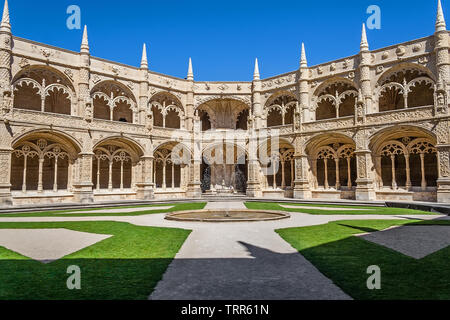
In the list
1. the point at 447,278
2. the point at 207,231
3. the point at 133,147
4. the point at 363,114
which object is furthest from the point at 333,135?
the point at 447,278

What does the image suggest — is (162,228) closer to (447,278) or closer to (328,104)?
(447,278)

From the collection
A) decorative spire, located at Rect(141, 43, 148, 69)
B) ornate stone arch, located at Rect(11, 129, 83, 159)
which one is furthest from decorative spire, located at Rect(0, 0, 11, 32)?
decorative spire, located at Rect(141, 43, 148, 69)

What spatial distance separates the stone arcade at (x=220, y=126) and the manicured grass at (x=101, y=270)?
632 inches

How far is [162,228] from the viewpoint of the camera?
9.74 meters

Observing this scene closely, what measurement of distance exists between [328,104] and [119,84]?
60.7 feet

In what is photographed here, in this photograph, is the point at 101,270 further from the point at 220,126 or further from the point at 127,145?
the point at 220,126

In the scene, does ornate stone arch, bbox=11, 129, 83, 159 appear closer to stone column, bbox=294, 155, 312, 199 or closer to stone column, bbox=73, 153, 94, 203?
stone column, bbox=73, 153, 94, 203

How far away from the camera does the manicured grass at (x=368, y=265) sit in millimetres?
4141

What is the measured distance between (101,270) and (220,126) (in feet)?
86.9

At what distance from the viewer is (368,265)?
5.48m

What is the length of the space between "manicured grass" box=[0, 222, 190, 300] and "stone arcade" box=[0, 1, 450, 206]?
1606 cm

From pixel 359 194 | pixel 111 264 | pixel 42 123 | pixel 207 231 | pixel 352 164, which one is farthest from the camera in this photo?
pixel 352 164

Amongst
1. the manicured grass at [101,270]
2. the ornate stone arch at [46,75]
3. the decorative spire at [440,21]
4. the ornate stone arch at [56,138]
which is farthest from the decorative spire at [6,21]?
the decorative spire at [440,21]
